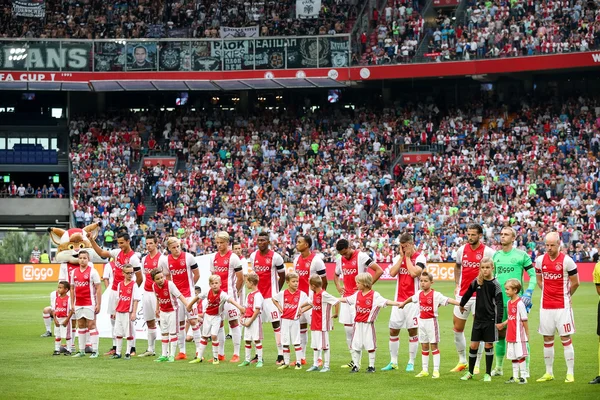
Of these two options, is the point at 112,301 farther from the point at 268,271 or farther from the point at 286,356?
the point at 286,356

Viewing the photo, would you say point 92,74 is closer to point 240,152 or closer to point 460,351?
point 240,152

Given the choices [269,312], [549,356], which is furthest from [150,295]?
[549,356]

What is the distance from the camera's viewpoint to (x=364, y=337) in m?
16.3

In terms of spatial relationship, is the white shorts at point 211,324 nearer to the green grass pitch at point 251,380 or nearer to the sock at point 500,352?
the green grass pitch at point 251,380

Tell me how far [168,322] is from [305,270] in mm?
2681

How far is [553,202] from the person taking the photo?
148 feet

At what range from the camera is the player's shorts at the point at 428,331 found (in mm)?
15906

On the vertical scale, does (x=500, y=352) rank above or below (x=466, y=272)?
below

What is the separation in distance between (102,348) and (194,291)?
2814 mm

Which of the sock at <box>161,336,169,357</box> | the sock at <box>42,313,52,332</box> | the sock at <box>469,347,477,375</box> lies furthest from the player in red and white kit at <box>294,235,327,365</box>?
the sock at <box>42,313,52,332</box>

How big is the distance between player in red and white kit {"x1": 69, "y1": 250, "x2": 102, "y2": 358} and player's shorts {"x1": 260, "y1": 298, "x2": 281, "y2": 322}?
11.0ft

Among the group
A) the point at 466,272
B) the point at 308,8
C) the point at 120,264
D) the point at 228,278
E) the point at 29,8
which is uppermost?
the point at 29,8

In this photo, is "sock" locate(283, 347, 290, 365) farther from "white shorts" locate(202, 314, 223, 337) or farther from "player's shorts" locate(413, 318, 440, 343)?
"player's shorts" locate(413, 318, 440, 343)

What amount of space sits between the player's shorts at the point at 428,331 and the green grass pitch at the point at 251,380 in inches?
24.3
